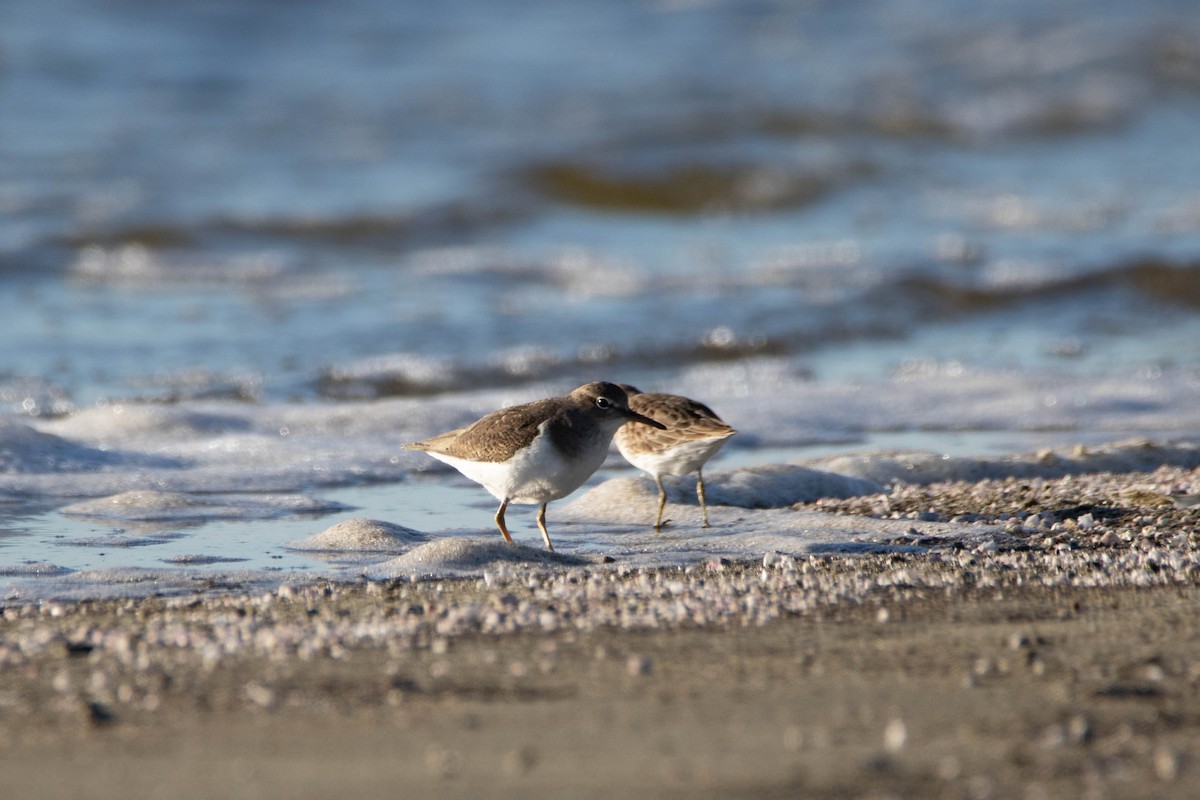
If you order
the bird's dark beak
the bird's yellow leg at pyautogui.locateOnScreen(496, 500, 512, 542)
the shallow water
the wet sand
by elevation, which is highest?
the shallow water

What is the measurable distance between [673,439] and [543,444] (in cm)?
99

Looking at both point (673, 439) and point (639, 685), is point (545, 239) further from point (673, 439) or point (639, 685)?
point (639, 685)

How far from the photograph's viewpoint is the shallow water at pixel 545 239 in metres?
9.17

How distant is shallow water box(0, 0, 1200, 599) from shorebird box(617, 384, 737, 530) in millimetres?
637

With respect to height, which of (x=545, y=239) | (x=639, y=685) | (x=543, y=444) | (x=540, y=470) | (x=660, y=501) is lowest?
(x=639, y=685)

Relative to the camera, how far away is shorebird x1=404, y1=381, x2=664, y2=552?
19.5ft

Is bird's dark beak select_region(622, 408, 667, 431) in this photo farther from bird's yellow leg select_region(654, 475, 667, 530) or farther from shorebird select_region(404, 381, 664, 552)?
bird's yellow leg select_region(654, 475, 667, 530)

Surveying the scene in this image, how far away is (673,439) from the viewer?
671cm

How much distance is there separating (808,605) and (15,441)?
507cm

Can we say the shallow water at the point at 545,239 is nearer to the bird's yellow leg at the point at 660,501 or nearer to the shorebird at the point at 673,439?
the bird's yellow leg at the point at 660,501

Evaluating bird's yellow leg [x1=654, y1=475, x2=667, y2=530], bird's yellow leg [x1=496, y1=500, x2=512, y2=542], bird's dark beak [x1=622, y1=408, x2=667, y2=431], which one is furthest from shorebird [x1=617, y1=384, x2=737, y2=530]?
bird's yellow leg [x1=496, y1=500, x2=512, y2=542]

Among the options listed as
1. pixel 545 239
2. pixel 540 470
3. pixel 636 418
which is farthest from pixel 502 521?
pixel 545 239

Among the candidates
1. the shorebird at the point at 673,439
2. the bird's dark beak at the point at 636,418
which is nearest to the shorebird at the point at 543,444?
the bird's dark beak at the point at 636,418

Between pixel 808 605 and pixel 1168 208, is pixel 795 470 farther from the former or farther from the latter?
pixel 1168 208
